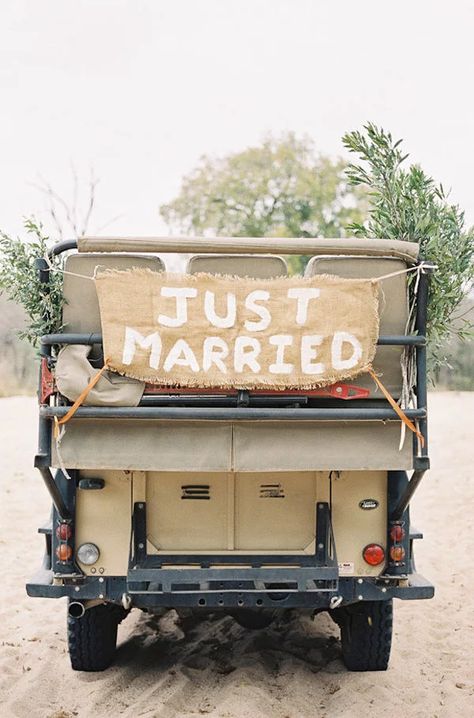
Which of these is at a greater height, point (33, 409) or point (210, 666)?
point (210, 666)

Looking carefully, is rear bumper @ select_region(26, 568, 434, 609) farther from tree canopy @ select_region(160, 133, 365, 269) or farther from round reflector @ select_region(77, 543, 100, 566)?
tree canopy @ select_region(160, 133, 365, 269)

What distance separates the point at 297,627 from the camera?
6.50 m

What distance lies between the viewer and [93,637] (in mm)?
5316

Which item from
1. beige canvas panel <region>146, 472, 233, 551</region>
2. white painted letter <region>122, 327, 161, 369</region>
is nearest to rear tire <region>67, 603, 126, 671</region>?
beige canvas panel <region>146, 472, 233, 551</region>

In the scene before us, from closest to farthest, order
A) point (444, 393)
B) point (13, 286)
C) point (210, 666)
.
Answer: point (13, 286)
point (210, 666)
point (444, 393)

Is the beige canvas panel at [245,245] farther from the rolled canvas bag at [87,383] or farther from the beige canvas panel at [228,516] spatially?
the beige canvas panel at [228,516]

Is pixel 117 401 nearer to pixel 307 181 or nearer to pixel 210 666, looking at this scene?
pixel 210 666

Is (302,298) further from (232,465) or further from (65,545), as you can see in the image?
(65,545)

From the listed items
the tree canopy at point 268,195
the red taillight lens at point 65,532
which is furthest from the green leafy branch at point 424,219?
the tree canopy at point 268,195

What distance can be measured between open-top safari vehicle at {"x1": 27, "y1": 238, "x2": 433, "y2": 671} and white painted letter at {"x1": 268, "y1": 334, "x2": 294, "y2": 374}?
156mm

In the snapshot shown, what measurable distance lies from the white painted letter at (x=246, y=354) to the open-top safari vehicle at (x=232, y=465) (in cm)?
13

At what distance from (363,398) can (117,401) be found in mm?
1249

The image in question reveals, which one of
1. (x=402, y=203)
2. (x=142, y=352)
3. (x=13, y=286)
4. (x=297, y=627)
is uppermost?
(x=402, y=203)

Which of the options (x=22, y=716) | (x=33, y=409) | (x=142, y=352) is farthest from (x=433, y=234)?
(x=33, y=409)
